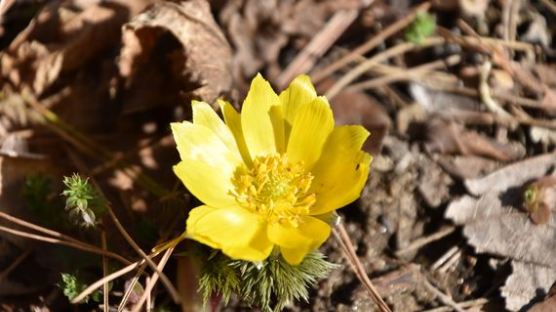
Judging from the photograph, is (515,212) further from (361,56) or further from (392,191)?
(361,56)

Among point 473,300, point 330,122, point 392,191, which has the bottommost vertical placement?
point 473,300

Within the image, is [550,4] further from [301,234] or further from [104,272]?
[104,272]

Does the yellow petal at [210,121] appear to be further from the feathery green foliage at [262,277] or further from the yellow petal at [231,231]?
the feathery green foliage at [262,277]

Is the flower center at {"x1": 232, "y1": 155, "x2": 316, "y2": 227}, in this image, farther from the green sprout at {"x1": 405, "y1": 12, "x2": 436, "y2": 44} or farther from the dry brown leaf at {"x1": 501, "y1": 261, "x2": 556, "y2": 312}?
the green sprout at {"x1": 405, "y1": 12, "x2": 436, "y2": 44}

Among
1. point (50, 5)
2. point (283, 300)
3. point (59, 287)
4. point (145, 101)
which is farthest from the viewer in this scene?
point (50, 5)

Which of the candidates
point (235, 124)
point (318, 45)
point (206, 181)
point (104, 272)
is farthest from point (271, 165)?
point (318, 45)

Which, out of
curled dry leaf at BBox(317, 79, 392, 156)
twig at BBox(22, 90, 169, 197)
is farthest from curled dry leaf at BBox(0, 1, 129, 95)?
curled dry leaf at BBox(317, 79, 392, 156)

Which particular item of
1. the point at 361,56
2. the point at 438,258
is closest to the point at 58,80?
the point at 361,56

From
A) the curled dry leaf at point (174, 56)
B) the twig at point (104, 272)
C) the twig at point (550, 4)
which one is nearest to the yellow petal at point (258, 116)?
the curled dry leaf at point (174, 56)
